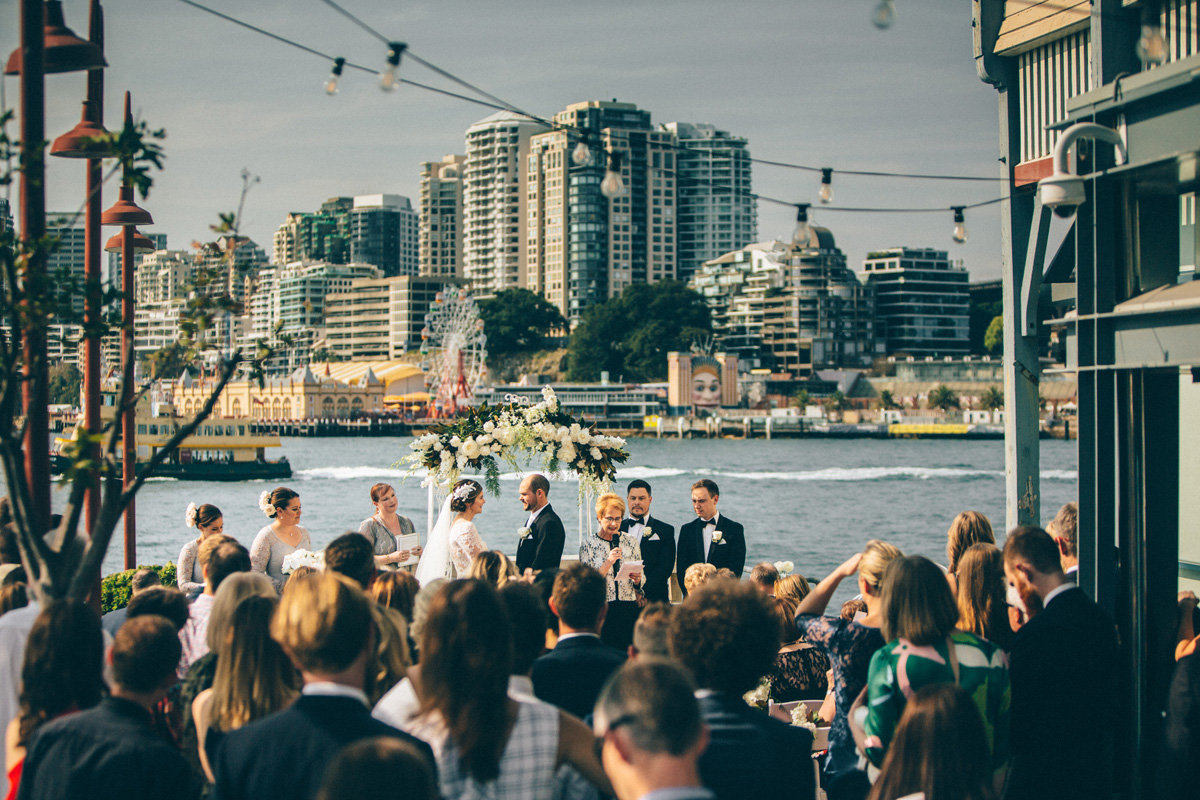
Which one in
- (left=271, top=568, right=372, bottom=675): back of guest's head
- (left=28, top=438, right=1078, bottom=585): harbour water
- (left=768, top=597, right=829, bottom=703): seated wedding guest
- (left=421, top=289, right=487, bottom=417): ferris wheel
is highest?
(left=421, top=289, right=487, bottom=417): ferris wheel

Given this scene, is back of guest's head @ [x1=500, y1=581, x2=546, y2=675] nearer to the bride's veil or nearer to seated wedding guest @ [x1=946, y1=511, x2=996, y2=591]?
seated wedding guest @ [x1=946, y1=511, x2=996, y2=591]

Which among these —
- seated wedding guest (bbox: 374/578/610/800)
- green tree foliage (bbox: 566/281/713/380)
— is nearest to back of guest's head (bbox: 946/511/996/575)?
seated wedding guest (bbox: 374/578/610/800)

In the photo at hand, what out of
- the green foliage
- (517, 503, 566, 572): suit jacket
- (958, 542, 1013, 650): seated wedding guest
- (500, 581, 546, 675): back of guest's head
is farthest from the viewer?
the green foliage

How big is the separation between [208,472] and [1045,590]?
181 ft

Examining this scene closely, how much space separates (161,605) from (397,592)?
30.3 inches

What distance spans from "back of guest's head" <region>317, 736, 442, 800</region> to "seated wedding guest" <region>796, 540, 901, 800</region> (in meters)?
1.93

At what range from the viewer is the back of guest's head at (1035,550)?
11.9 ft

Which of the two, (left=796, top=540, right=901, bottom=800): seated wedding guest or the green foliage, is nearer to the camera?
(left=796, top=540, right=901, bottom=800): seated wedding guest

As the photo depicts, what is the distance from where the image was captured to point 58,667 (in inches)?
113

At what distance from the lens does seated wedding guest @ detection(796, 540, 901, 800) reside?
3.51m

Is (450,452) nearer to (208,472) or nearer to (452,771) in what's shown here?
(452,771)

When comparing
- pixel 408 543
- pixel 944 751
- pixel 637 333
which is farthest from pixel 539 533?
pixel 637 333

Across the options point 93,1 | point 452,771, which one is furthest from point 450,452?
point 452,771

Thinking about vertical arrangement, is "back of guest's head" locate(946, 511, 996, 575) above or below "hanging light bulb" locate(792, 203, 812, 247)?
below
